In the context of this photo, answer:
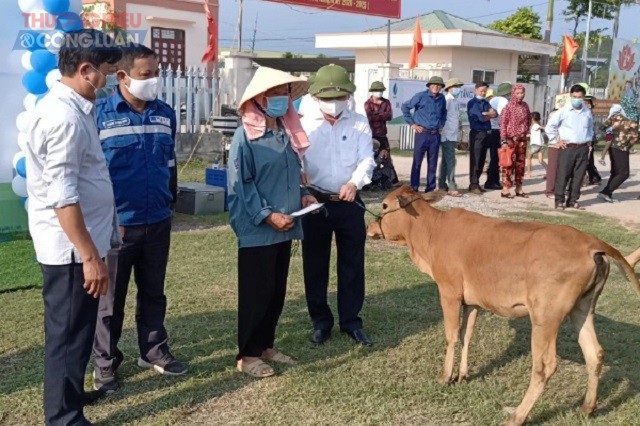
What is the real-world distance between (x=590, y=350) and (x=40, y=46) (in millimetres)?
5801

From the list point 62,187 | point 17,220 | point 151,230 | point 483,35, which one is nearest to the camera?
point 62,187

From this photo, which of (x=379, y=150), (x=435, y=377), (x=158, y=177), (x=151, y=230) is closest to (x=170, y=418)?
(x=151, y=230)

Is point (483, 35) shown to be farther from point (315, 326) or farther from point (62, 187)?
point (62, 187)

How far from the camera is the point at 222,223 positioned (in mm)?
9078

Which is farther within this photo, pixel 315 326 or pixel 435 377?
pixel 315 326

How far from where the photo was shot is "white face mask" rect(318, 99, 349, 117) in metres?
4.66

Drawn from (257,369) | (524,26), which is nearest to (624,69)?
(524,26)

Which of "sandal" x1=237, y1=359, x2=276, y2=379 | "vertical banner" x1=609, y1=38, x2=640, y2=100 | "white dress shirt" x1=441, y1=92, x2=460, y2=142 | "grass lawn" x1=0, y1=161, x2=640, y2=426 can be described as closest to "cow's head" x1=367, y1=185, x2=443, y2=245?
"grass lawn" x1=0, y1=161, x2=640, y2=426

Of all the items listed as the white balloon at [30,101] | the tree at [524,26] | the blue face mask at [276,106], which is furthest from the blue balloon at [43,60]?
the tree at [524,26]

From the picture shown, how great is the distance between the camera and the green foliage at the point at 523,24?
32.3m

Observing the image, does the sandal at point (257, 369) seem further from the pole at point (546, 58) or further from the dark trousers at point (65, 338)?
the pole at point (546, 58)

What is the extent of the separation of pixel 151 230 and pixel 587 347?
2662 millimetres

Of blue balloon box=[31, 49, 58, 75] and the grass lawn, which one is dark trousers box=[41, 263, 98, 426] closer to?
the grass lawn

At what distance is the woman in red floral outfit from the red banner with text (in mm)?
8815
